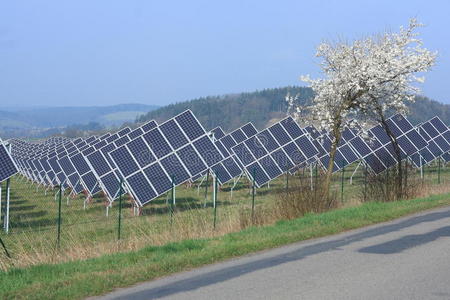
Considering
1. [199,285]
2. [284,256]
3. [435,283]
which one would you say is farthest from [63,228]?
[435,283]

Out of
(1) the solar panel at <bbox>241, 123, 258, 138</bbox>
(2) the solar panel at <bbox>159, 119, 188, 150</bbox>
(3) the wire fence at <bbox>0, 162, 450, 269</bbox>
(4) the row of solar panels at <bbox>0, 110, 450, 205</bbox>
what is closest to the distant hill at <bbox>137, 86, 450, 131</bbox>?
(1) the solar panel at <bbox>241, 123, 258, 138</bbox>

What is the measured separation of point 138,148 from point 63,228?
5368 mm

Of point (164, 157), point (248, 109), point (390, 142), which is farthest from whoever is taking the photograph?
point (248, 109)

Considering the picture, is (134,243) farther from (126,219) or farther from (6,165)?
(126,219)

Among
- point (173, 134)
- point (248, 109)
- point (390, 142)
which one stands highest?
point (248, 109)

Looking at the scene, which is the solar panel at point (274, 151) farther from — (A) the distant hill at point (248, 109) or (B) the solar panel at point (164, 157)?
(A) the distant hill at point (248, 109)

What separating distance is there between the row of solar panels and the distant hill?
97406 mm

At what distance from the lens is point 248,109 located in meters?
157

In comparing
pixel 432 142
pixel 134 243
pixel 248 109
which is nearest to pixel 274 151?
pixel 432 142

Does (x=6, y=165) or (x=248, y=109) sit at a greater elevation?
(x=248, y=109)

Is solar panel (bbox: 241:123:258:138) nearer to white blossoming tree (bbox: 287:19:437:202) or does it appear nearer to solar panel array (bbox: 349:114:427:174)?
solar panel array (bbox: 349:114:427:174)

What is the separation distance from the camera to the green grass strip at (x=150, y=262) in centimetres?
877

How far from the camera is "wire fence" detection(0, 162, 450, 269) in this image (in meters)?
13.6

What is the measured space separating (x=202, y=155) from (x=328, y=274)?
51.2 ft
